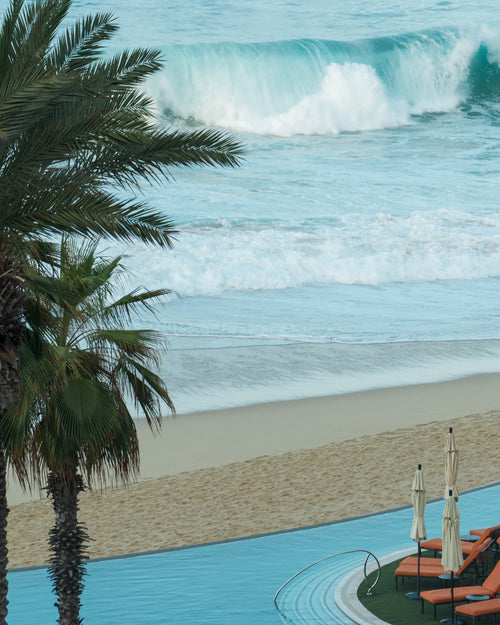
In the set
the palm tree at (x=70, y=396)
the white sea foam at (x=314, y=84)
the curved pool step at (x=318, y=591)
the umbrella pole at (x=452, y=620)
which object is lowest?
the umbrella pole at (x=452, y=620)

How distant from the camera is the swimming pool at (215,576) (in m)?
10.5

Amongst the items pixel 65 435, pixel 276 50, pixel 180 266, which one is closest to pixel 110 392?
pixel 65 435

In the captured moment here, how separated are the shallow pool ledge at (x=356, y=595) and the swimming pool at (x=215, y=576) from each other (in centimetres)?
25

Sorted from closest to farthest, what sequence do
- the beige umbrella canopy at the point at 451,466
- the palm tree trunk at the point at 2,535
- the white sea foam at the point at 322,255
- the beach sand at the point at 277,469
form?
the palm tree trunk at the point at 2,535 → the beige umbrella canopy at the point at 451,466 → the beach sand at the point at 277,469 → the white sea foam at the point at 322,255

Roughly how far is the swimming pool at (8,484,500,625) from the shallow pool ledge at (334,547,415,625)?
0.25 meters

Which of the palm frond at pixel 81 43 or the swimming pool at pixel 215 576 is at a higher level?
the palm frond at pixel 81 43

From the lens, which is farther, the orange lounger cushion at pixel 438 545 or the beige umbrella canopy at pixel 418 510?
the orange lounger cushion at pixel 438 545

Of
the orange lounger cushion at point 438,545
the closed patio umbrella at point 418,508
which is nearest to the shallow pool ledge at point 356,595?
the orange lounger cushion at point 438,545

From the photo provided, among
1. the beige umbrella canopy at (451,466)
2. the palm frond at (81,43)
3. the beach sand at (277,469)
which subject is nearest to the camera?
the palm frond at (81,43)

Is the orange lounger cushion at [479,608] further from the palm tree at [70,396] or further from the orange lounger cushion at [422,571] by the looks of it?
the palm tree at [70,396]

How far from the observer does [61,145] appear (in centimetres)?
734

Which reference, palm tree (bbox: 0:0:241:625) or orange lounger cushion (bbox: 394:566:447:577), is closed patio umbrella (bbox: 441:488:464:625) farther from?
palm tree (bbox: 0:0:241:625)

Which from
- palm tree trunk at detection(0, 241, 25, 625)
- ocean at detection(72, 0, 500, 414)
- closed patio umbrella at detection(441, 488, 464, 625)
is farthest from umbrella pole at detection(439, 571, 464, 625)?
ocean at detection(72, 0, 500, 414)

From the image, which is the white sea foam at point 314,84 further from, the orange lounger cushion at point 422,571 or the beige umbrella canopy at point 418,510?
the beige umbrella canopy at point 418,510
